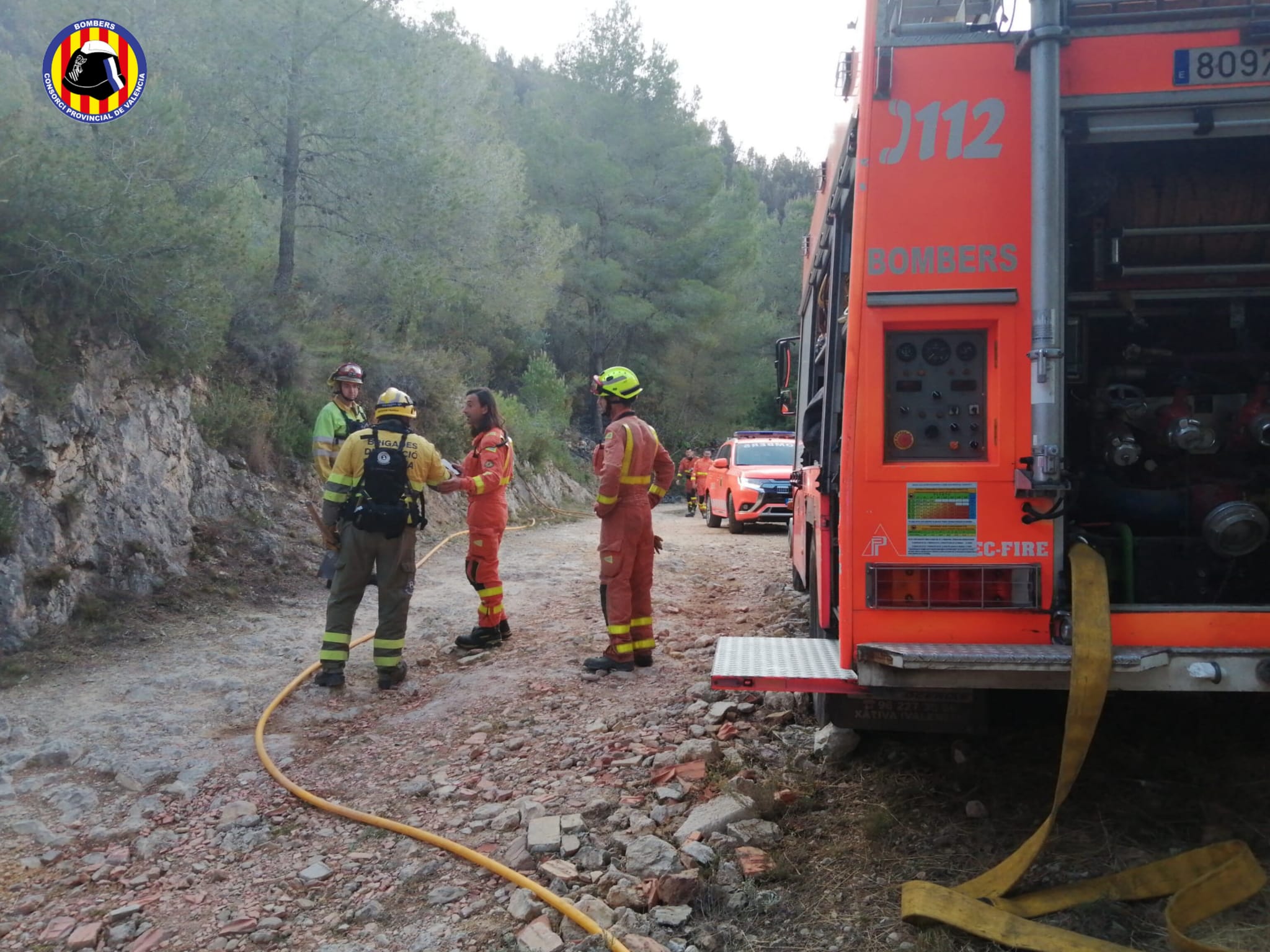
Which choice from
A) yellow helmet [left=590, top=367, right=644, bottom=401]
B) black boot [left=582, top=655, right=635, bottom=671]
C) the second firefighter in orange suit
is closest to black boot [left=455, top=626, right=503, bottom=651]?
black boot [left=582, top=655, right=635, bottom=671]

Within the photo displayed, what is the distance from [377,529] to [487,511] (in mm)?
1137

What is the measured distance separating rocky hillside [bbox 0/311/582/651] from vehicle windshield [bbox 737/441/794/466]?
7972 millimetres

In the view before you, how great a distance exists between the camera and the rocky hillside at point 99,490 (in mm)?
6957

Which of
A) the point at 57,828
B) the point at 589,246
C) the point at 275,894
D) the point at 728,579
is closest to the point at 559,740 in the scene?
the point at 275,894

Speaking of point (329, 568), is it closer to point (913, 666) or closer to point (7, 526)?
point (7, 526)

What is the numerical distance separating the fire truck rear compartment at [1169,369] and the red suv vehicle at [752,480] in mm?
10888

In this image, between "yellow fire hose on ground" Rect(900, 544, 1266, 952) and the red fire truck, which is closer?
"yellow fire hose on ground" Rect(900, 544, 1266, 952)

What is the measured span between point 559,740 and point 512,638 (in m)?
2.49

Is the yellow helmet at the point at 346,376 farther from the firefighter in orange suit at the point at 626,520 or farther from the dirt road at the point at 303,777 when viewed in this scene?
the firefighter in orange suit at the point at 626,520

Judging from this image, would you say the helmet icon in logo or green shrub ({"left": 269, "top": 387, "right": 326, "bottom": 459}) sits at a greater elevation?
the helmet icon in logo

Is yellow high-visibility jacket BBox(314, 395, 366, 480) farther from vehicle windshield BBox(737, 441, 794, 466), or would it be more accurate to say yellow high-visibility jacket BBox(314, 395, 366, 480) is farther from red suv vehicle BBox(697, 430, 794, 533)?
vehicle windshield BBox(737, 441, 794, 466)

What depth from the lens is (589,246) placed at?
2897 centimetres

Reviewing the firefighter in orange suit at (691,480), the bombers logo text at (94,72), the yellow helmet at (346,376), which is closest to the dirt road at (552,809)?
the yellow helmet at (346,376)

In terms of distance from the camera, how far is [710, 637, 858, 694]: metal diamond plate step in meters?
3.61
